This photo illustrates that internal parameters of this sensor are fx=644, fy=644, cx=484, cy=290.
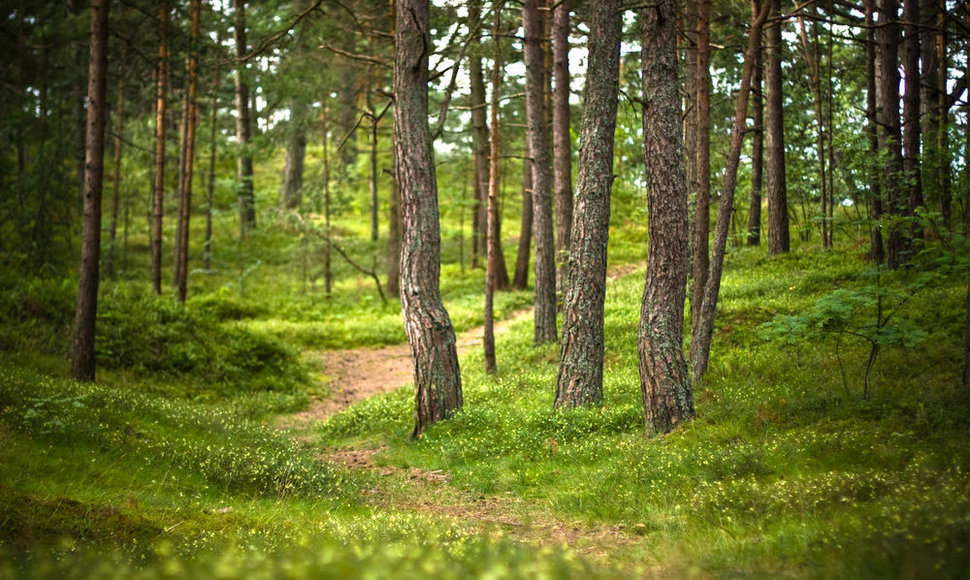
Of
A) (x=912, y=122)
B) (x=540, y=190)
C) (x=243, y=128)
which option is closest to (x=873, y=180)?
(x=912, y=122)

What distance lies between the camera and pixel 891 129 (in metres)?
13.2

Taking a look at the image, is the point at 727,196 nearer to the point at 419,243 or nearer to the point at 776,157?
the point at 419,243

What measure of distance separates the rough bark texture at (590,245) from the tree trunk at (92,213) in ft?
28.5

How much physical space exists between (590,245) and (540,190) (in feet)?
18.2

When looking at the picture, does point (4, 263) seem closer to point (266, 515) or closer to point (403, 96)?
point (403, 96)

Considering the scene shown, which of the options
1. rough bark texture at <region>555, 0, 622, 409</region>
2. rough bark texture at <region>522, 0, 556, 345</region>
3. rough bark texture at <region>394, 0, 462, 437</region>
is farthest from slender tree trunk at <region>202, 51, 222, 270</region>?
rough bark texture at <region>555, 0, 622, 409</region>

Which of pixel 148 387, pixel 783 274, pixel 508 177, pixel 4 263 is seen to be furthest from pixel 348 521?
pixel 508 177

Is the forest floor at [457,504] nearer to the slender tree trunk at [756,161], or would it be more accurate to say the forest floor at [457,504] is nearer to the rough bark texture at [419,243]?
the rough bark texture at [419,243]

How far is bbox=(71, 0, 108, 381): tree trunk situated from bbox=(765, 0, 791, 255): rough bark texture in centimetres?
1593

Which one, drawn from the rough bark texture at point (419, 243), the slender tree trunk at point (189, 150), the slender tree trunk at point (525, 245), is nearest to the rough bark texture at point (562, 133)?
the rough bark texture at point (419, 243)

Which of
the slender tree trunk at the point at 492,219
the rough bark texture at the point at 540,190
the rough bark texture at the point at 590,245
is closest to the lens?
the rough bark texture at the point at 590,245

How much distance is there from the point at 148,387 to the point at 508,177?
1094 inches

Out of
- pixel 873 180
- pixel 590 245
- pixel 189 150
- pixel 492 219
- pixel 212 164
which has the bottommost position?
pixel 590 245

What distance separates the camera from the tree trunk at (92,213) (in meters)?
11.8
